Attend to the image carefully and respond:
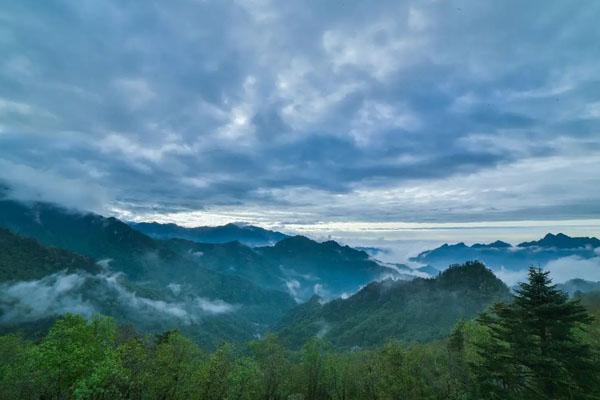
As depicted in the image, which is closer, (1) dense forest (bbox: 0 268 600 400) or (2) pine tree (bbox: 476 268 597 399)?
(2) pine tree (bbox: 476 268 597 399)

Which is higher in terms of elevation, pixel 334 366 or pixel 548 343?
pixel 548 343

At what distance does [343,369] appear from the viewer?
281 ft

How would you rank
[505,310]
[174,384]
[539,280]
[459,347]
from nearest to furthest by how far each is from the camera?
[539,280]
[505,310]
[174,384]
[459,347]

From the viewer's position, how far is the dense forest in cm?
3156

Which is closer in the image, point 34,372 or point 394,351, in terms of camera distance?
point 34,372

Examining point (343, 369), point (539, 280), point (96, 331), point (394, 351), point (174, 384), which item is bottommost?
point (343, 369)

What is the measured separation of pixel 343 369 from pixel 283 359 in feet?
52.1

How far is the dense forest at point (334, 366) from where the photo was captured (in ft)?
104

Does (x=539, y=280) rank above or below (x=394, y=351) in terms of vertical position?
above

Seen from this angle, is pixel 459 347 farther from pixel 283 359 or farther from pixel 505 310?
pixel 505 310

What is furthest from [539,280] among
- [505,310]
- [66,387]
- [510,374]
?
[66,387]

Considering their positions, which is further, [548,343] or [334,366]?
[334,366]

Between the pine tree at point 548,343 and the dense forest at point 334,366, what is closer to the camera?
the pine tree at point 548,343

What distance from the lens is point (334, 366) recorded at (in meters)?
85.6
